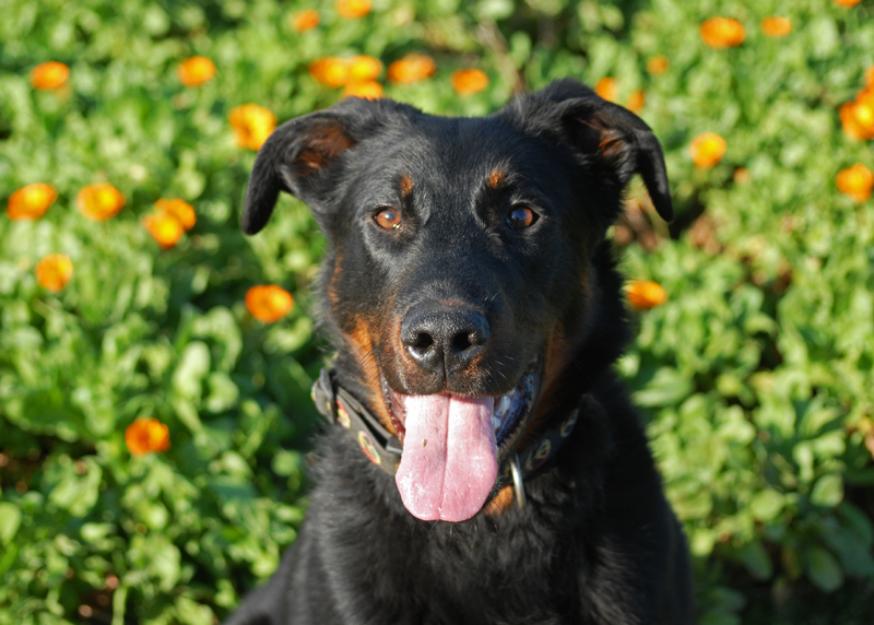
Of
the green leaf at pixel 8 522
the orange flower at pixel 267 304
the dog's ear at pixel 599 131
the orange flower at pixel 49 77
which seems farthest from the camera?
the orange flower at pixel 49 77

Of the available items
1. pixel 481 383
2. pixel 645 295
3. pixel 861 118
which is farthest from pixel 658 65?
pixel 481 383

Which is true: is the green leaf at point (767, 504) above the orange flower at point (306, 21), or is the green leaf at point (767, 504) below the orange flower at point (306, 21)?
below

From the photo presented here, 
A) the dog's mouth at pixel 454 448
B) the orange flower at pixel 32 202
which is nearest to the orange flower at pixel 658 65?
the orange flower at pixel 32 202

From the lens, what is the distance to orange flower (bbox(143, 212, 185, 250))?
490cm

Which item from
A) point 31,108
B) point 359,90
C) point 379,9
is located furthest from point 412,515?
point 379,9

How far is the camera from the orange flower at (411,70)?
6.24 m

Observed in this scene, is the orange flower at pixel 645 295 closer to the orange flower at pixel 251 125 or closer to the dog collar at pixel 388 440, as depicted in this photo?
the dog collar at pixel 388 440

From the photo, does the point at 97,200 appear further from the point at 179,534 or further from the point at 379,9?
the point at 379,9

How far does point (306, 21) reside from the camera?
6.53m

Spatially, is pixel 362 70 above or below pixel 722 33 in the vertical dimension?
below

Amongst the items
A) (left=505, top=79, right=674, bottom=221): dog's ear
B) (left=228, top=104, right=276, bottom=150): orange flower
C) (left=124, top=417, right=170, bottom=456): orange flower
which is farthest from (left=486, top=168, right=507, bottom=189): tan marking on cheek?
(left=228, top=104, right=276, bottom=150): orange flower

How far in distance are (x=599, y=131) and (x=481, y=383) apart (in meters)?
1.07

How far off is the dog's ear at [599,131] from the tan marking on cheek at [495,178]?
0.34 meters

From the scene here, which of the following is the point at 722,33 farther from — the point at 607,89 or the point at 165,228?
the point at 165,228
